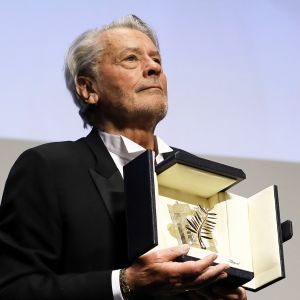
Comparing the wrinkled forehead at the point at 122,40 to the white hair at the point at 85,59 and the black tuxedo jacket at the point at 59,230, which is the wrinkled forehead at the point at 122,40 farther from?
the black tuxedo jacket at the point at 59,230

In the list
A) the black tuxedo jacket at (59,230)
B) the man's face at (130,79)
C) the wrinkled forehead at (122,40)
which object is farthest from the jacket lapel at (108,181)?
the wrinkled forehead at (122,40)

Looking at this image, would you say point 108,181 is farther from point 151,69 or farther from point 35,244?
point 151,69

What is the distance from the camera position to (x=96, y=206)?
1554 mm

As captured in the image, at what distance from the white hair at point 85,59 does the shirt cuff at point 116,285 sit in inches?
19.0

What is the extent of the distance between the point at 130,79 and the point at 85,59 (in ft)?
0.41

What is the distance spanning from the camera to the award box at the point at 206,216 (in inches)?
56.6

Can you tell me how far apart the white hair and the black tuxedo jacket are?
0.88 feet

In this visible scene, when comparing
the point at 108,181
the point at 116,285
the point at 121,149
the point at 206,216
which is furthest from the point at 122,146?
the point at 116,285

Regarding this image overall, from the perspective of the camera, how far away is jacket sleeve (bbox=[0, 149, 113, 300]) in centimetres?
144

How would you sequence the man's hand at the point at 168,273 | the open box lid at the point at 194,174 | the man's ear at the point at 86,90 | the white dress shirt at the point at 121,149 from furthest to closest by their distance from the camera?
1. the man's ear at the point at 86,90
2. the white dress shirt at the point at 121,149
3. the open box lid at the point at 194,174
4. the man's hand at the point at 168,273

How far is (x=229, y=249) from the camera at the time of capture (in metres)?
1.54

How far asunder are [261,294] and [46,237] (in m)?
0.72

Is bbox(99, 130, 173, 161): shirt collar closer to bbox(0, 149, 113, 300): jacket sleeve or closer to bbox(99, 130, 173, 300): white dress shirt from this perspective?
bbox(99, 130, 173, 300): white dress shirt

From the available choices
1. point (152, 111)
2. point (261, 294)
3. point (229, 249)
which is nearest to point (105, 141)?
point (152, 111)
